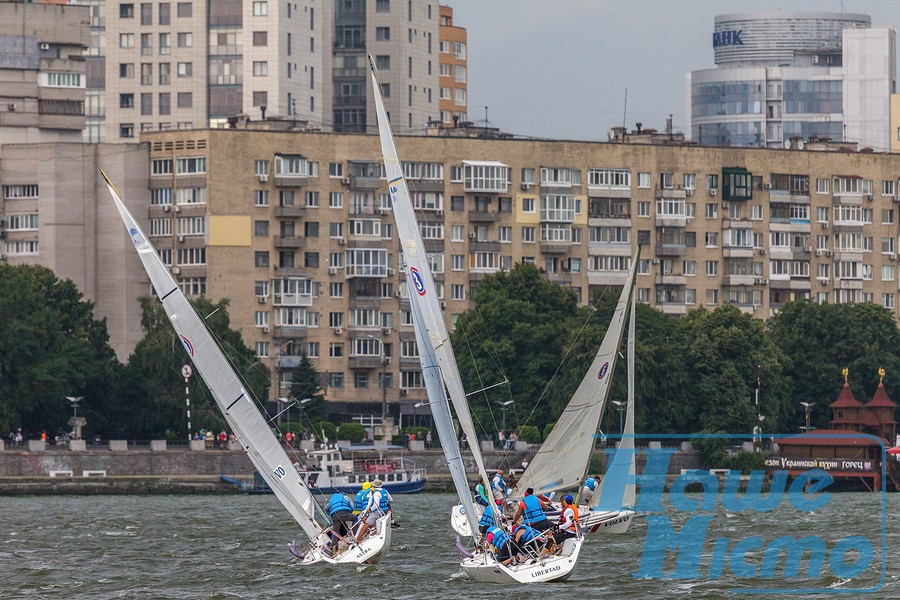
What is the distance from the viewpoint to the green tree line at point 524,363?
488ft

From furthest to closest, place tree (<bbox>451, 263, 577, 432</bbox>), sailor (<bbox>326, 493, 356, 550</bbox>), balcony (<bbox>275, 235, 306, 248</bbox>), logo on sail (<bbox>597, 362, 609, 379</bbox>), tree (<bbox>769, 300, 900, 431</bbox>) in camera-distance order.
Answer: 1. balcony (<bbox>275, 235, 306, 248</bbox>)
2. tree (<bbox>769, 300, 900, 431</bbox>)
3. tree (<bbox>451, 263, 577, 432</bbox>)
4. logo on sail (<bbox>597, 362, 609, 379</bbox>)
5. sailor (<bbox>326, 493, 356, 550</bbox>)

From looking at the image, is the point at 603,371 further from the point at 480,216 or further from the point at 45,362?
the point at 480,216

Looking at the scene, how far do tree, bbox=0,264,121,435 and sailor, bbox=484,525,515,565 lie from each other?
267 ft

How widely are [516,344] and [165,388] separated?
24.9 metres

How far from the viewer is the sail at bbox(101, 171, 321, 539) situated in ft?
238

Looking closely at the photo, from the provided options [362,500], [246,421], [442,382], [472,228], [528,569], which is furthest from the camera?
[472,228]

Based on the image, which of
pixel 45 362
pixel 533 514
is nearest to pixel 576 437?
pixel 533 514

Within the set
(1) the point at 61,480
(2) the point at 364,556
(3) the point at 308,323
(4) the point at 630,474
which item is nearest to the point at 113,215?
(3) the point at 308,323

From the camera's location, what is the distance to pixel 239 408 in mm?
73125

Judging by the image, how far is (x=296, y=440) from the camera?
505 ft

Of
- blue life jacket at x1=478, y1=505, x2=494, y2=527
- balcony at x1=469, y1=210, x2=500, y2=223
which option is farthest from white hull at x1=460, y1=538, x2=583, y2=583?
balcony at x1=469, y1=210, x2=500, y2=223

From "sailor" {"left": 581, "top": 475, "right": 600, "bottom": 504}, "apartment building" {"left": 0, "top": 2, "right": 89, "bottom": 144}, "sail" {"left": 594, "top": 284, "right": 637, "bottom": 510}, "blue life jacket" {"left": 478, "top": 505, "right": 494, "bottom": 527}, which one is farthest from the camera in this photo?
"apartment building" {"left": 0, "top": 2, "right": 89, "bottom": 144}

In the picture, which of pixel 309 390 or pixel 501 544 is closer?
pixel 501 544

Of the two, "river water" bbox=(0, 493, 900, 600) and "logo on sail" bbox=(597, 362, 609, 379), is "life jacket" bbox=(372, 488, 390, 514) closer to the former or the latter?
"river water" bbox=(0, 493, 900, 600)
